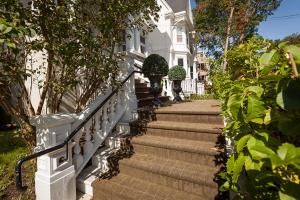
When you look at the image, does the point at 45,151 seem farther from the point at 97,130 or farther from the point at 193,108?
the point at 193,108

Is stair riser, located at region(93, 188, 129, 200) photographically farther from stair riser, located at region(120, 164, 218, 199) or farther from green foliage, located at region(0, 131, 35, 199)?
green foliage, located at region(0, 131, 35, 199)

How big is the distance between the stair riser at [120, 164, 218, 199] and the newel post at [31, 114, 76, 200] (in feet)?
3.35

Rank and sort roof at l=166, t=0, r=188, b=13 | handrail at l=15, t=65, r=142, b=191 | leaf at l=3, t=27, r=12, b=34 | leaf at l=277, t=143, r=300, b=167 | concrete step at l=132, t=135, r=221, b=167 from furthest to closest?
1. roof at l=166, t=0, r=188, b=13
2. concrete step at l=132, t=135, r=221, b=167
3. handrail at l=15, t=65, r=142, b=191
4. leaf at l=3, t=27, r=12, b=34
5. leaf at l=277, t=143, r=300, b=167

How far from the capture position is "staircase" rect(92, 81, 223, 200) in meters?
3.22

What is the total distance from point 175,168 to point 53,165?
1965 mm

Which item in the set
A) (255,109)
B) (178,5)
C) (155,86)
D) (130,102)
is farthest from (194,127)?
(178,5)

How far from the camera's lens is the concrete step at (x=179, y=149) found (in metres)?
3.58

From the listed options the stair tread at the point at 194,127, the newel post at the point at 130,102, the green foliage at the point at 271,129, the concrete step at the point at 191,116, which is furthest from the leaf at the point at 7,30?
the concrete step at the point at 191,116

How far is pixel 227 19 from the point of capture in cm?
1848

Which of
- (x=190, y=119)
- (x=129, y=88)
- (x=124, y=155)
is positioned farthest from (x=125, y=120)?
(x=190, y=119)

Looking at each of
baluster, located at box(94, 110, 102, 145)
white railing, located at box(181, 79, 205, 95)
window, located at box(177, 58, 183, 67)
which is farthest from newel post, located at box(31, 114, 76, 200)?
window, located at box(177, 58, 183, 67)

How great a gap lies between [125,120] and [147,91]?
2930 millimetres

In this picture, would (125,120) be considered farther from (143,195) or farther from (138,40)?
(138,40)

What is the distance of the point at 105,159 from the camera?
13.6ft
